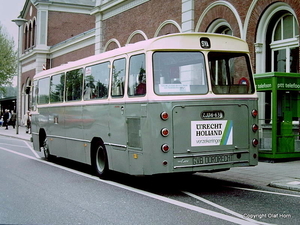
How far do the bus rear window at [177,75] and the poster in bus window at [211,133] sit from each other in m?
0.63

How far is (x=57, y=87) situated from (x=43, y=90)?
1518 mm

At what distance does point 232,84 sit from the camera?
372 inches

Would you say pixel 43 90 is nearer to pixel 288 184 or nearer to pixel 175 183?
pixel 175 183

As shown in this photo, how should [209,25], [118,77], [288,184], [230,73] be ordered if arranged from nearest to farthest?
[230,73], [288,184], [118,77], [209,25]

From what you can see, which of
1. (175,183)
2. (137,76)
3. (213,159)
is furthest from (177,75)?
(175,183)

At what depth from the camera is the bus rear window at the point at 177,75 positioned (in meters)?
8.85

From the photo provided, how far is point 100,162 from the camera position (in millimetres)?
11352

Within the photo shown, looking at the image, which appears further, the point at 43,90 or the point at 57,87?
the point at 43,90

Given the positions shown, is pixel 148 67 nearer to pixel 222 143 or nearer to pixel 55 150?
pixel 222 143

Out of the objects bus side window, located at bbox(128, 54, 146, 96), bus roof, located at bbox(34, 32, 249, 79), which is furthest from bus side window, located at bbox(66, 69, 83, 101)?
bus side window, located at bbox(128, 54, 146, 96)

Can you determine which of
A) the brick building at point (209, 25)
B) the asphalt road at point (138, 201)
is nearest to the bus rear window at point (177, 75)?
the asphalt road at point (138, 201)

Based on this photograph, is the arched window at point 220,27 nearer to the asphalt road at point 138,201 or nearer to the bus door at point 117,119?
the asphalt road at point 138,201

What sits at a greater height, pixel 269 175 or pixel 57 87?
pixel 57 87

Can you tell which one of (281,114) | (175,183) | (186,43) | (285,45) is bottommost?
(175,183)
